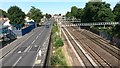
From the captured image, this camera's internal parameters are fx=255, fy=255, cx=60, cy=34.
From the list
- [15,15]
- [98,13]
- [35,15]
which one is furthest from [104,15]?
[35,15]

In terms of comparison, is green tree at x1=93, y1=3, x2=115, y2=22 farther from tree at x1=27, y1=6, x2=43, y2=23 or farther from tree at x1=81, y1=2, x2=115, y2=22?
tree at x1=27, y1=6, x2=43, y2=23

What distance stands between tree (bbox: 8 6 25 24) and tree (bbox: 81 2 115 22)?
1077 inches

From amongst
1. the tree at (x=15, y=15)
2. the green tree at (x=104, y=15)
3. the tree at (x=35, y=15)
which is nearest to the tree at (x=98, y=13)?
the green tree at (x=104, y=15)

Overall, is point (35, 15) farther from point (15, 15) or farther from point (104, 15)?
point (104, 15)

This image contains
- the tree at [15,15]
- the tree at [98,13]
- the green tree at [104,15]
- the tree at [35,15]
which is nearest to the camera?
the green tree at [104,15]

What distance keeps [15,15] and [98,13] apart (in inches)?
1346

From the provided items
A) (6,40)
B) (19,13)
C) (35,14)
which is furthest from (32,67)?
(35,14)

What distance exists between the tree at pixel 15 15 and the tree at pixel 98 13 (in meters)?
27.4

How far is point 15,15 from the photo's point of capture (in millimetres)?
106125

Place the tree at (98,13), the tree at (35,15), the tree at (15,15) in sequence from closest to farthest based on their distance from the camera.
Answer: the tree at (98,13)
the tree at (15,15)
the tree at (35,15)

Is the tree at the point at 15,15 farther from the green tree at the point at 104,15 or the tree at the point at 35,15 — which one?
the tree at the point at 35,15

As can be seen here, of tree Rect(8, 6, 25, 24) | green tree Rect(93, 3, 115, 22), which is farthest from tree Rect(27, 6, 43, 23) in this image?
green tree Rect(93, 3, 115, 22)

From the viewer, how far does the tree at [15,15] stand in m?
105

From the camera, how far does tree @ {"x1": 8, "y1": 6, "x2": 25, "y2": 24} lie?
105 meters
